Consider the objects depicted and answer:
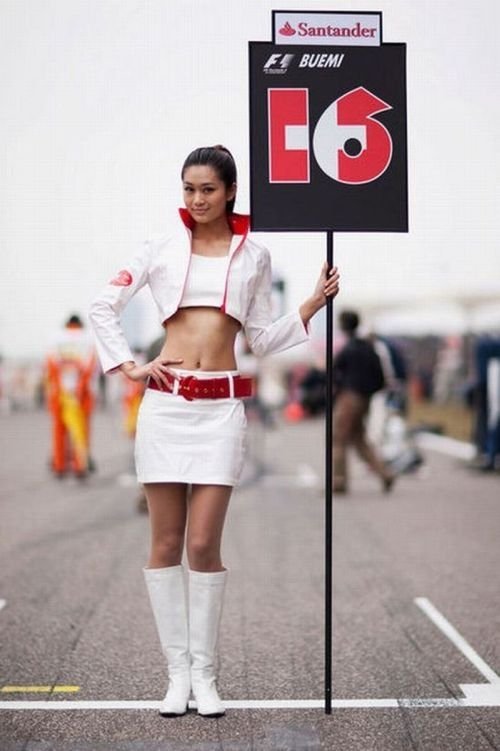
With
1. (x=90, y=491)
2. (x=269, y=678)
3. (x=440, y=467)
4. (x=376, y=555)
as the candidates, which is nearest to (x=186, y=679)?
(x=269, y=678)

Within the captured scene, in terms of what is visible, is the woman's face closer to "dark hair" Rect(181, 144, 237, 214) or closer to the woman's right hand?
"dark hair" Rect(181, 144, 237, 214)

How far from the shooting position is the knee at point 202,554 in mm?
4176

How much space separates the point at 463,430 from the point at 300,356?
2279 centimetres

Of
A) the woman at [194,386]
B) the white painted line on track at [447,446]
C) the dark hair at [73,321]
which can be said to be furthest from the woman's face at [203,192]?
the white painted line on track at [447,446]

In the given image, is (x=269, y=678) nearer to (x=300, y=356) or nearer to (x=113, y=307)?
(x=113, y=307)

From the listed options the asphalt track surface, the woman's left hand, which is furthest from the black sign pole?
the asphalt track surface

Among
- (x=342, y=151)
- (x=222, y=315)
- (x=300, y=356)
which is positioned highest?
(x=342, y=151)

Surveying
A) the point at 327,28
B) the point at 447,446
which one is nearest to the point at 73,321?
the point at 447,446

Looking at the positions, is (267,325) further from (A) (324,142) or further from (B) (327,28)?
(B) (327,28)

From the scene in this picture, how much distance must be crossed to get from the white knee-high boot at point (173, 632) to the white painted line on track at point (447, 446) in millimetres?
11561

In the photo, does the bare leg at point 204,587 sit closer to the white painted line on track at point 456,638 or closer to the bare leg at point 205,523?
the bare leg at point 205,523

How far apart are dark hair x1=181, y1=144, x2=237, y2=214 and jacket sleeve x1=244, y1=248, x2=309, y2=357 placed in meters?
0.33

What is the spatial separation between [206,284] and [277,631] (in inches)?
84.2

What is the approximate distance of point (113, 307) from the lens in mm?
4141
